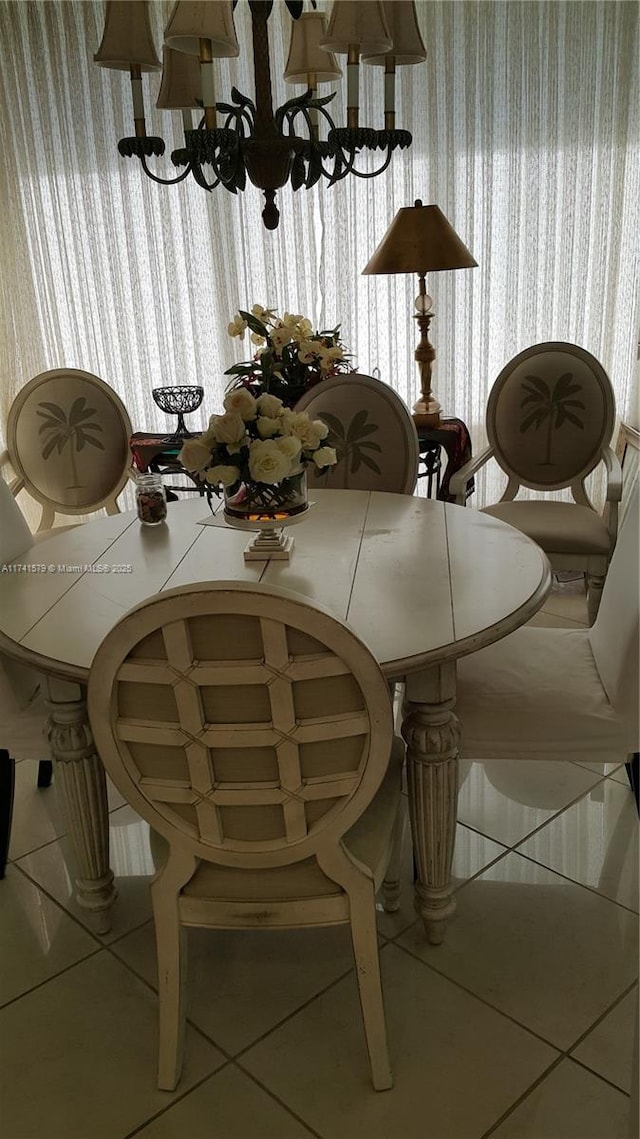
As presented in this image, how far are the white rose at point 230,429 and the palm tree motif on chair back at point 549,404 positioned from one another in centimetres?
170

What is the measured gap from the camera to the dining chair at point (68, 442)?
3193 mm

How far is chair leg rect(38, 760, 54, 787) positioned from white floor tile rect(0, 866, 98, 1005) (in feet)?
1.34

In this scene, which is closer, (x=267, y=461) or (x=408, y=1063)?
(x=408, y=1063)

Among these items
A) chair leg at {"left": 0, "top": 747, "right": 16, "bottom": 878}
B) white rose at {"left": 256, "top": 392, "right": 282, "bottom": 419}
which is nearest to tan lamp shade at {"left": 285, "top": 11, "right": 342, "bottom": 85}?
white rose at {"left": 256, "top": 392, "right": 282, "bottom": 419}

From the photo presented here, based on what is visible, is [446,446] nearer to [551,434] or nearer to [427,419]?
[427,419]

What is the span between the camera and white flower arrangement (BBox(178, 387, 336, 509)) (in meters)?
1.78

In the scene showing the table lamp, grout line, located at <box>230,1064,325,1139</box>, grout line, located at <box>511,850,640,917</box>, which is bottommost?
grout line, located at <box>230,1064,325,1139</box>

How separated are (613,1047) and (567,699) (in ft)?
2.11

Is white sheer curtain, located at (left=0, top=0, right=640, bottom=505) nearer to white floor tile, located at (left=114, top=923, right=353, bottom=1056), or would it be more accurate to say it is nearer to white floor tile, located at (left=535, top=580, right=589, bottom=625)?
white floor tile, located at (left=535, top=580, right=589, bottom=625)

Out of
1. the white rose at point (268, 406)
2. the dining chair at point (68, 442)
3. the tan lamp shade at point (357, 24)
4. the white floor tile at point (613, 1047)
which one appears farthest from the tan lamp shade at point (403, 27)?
the white floor tile at point (613, 1047)

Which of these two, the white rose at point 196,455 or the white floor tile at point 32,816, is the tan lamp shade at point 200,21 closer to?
the white rose at point 196,455

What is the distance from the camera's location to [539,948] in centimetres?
181

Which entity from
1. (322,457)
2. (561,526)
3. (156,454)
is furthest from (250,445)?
(156,454)

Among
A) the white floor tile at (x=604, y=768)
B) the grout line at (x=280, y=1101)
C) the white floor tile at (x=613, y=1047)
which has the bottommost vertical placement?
the white floor tile at (x=604, y=768)
